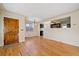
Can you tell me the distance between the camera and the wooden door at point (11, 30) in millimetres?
5300

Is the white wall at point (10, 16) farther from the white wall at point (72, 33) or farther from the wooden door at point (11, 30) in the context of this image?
the white wall at point (72, 33)

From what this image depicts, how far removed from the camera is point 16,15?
609 cm

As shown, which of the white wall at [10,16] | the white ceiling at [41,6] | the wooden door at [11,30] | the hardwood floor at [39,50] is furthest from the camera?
the wooden door at [11,30]

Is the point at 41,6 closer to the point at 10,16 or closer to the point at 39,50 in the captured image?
the point at 39,50

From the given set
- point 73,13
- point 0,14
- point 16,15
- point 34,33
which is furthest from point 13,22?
point 34,33

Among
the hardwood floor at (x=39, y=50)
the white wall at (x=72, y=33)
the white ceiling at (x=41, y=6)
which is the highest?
the white ceiling at (x=41, y=6)

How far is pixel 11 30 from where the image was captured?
5.66 metres

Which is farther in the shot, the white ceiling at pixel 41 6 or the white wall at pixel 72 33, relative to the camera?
the white wall at pixel 72 33

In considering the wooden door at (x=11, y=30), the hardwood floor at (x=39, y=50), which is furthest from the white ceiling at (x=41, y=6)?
Answer: the hardwood floor at (x=39, y=50)

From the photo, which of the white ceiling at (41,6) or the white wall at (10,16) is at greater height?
the white ceiling at (41,6)

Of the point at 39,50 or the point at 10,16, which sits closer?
the point at 39,50

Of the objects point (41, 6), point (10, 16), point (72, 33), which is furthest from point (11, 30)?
point (72, 33)

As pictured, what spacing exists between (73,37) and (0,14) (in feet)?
16.2

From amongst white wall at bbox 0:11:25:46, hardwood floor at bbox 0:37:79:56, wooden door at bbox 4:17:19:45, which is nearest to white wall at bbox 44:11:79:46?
hardwood floor at bbox 0:37:79:56
